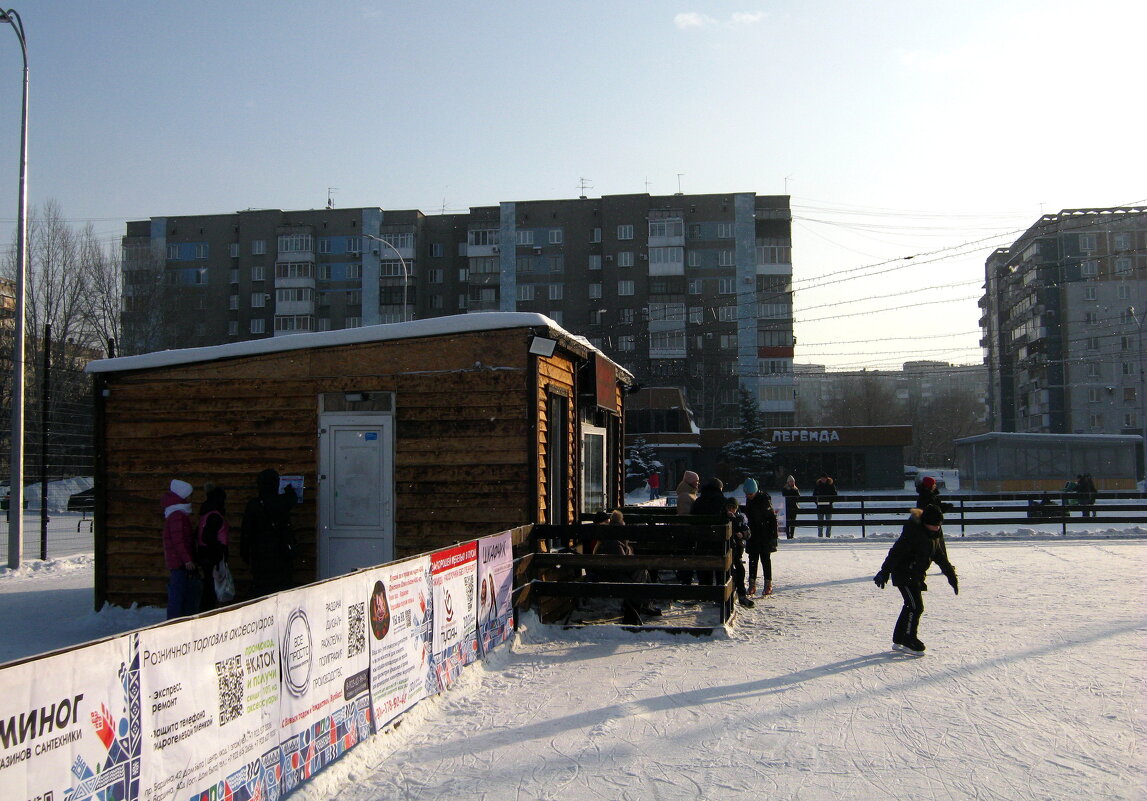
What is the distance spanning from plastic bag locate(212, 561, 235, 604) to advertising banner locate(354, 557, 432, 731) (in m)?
3.77

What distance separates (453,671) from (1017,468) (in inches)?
1583

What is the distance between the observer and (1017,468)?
40969 millimetres

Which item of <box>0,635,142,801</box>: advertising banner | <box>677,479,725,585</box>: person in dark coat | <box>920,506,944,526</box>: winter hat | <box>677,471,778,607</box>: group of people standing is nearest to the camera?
<box>0,635,142,801</box>: advertising banner

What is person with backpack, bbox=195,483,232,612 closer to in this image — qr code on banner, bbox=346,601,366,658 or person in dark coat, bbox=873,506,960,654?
qr code on banner, bbox=346,601,366,658

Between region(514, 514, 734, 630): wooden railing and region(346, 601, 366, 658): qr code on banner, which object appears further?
region(514, 514, 734, 630): wooden railing

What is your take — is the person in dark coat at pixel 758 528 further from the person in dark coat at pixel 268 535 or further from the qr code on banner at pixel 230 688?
the qr code on banner at pixel 230 688

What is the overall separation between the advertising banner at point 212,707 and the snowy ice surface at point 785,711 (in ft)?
1.78

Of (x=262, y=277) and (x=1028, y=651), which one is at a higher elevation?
(x=262, y=277)

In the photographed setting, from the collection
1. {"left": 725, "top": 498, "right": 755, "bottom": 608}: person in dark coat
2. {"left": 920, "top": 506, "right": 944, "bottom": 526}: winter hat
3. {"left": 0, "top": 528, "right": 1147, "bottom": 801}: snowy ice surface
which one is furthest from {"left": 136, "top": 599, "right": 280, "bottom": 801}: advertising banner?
{"left": 725, "top": 498, "right": 755, "bottom": 608}: person in dark coat

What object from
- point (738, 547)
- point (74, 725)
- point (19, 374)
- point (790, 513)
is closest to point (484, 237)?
point (790, 513)

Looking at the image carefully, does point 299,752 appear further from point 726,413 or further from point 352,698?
point 726,413

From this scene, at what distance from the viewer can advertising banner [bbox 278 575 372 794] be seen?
463cm

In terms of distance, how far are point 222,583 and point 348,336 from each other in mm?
3054

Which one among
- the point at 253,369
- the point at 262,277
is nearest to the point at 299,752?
the point at 253,369
